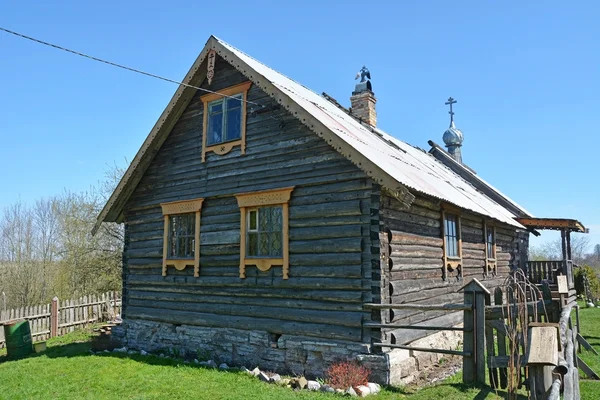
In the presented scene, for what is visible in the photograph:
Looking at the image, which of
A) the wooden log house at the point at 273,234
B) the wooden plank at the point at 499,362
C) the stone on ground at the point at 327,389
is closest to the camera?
the wooden plank at the point at 499,362

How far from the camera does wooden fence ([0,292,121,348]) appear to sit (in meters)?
16.8

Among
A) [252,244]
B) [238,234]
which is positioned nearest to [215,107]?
[238,234]

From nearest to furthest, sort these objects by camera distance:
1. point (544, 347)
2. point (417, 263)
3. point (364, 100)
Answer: point (544, 347), point (417, 263), point (364, 100)

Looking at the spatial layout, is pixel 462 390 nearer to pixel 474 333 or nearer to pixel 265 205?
pixel 474 333

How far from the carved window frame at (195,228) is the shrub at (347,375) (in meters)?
4.87

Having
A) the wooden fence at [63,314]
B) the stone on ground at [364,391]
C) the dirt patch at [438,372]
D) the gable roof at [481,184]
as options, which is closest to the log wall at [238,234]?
the stone on ground at [364,391]

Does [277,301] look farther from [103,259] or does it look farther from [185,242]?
[103,259]

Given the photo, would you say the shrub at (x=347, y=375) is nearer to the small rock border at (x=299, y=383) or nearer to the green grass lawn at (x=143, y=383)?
the small rock border at (x=299, y=383)

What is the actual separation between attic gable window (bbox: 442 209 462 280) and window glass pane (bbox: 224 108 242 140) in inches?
223

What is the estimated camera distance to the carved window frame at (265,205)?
10.5 m

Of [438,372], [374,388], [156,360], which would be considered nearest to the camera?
[374,388]

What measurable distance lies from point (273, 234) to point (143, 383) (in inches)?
160

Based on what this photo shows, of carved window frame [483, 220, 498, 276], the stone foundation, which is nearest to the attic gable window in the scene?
the stone foundation

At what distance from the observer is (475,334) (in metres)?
7.82
